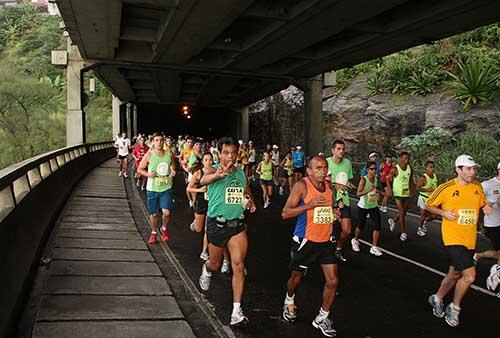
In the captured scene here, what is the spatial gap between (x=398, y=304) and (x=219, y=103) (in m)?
35.5

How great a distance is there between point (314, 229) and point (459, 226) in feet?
5.90

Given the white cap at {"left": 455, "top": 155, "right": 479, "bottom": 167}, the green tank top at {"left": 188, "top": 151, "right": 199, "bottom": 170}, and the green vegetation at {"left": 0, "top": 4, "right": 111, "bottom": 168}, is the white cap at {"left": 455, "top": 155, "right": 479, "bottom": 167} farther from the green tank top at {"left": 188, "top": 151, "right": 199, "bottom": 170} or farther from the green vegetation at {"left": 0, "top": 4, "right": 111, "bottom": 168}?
the green vegetation at {"left": 0, "top": 4, "right": 111, "bottom": 168}

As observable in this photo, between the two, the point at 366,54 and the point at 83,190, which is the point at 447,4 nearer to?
the point at 366,54

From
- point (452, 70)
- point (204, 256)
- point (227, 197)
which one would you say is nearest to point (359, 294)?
point (227, 197)

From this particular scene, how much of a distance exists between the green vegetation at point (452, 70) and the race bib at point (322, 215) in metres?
15.7

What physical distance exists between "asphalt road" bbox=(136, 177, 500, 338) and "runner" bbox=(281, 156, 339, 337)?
0.45 meters

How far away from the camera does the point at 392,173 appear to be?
10805mm

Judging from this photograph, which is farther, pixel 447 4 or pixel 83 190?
pixel 83 190

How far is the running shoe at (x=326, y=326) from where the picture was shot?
15.8 ft

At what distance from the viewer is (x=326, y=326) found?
15.9 ft

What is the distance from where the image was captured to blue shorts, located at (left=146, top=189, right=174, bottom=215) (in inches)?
331

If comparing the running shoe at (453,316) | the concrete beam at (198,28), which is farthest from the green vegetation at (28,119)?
the running shoe at (453,316)

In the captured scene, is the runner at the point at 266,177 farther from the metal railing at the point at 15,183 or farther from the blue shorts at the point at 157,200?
the metal railing at the point at 15,183

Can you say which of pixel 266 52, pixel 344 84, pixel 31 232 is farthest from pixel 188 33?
pixel 344 84
